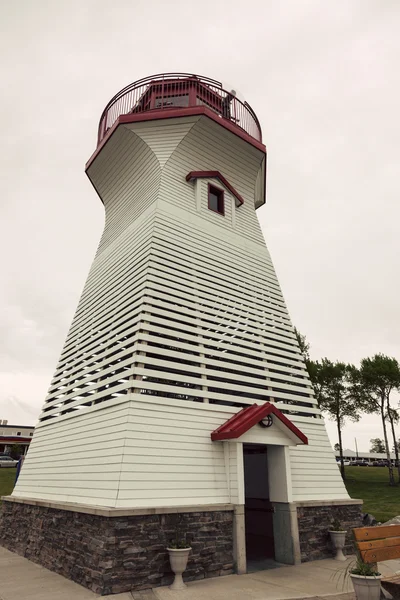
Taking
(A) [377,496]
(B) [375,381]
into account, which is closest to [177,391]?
(A) [377,496]

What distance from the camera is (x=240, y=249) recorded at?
13398 mm

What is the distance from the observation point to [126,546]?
21.6ft

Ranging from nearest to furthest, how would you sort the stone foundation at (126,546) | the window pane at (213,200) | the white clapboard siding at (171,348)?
the stone foundation at (126,546) → the white clapboard siding at (171,348) → the window pane at (213,200)

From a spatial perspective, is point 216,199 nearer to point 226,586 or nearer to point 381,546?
point 381,546

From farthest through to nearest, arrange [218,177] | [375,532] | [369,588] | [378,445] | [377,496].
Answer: [378,445], [377,496], [218,177], [375,532], [369,588]

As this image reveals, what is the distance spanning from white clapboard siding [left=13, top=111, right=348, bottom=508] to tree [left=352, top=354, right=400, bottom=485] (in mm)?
24467

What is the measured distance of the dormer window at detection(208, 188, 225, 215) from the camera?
1384 centimetres

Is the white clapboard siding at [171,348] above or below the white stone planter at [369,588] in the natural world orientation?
above

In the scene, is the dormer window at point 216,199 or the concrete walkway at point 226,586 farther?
the dormer window at point 216,199

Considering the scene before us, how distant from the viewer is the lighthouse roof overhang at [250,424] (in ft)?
27.5

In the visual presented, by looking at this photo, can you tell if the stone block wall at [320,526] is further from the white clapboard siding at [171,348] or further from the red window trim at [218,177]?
the red window trim at [218,177]

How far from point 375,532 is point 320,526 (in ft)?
10.7

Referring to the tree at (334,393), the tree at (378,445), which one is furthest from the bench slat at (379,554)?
the tree at (378,445)

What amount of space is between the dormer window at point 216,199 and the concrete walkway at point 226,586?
10414 mm
